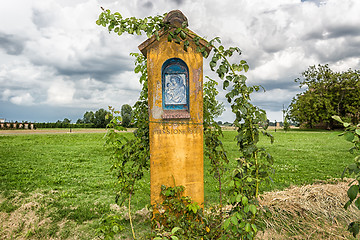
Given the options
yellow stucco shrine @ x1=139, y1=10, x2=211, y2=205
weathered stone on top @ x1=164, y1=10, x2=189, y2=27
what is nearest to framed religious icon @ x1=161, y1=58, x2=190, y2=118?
yellow stucco shrine @ x1=139, y1=10, x2=211, y2=205

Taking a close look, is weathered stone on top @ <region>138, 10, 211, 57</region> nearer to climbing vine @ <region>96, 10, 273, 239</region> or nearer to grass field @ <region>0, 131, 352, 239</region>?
climbing vine @ <region>96, 10, 273, 239</region>

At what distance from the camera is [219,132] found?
3.97m

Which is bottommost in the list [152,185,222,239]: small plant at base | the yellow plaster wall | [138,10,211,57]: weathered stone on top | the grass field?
the grass field

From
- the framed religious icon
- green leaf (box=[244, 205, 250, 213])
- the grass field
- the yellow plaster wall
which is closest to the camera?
green leaf (box=[244, 205, 250, 213])

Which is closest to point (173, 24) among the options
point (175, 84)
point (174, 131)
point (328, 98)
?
point (175, 84)

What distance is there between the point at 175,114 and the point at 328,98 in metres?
36.6

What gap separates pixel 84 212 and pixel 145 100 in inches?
96.1

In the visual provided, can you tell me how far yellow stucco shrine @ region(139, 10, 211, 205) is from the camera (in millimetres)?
3240

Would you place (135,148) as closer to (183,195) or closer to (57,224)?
(183,195)

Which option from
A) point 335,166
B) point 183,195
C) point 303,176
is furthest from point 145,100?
point 335,166

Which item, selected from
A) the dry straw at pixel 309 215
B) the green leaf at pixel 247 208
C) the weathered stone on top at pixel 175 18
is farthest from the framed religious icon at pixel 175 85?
the dry straw at pixel 309 215

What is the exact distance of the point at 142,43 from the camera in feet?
10.9

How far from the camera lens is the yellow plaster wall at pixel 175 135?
3.24 m

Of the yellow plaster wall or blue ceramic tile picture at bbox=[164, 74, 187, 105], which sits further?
blue ceramic tile picture at bbox=[164, 74, 187, 105]
